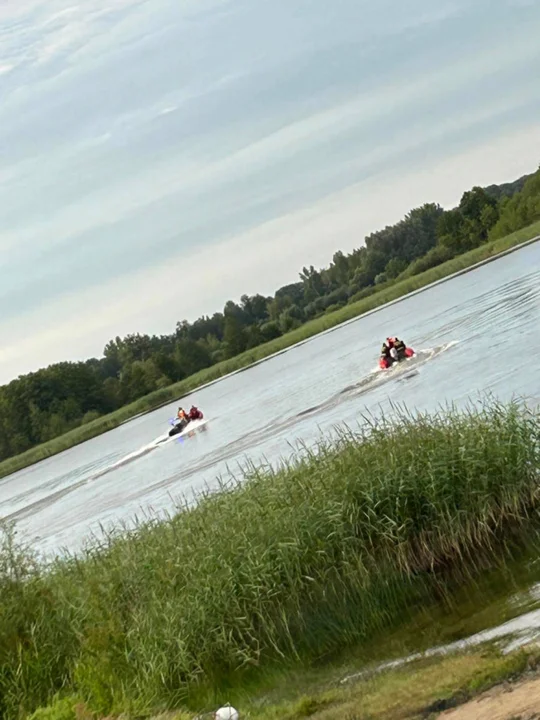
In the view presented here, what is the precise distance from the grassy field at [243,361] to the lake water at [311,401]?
30.9 metres

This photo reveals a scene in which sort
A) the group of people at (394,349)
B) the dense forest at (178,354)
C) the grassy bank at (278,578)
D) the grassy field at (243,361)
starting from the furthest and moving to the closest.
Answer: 1. the dense forest at (178,354)
2. the grassy field at (243,361)
3. the group of people at (394,349)
4. the grassy bank at (278,578)

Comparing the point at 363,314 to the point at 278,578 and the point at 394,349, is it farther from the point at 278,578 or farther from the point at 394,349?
the point at 278,578

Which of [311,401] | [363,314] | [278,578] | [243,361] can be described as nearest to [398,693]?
[278,578]

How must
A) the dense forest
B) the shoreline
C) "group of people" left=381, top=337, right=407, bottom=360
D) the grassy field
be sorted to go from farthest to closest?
the dense forest, the grassy field, the shoreline, "group of people" left=381, top=337, right=407, bottom=360

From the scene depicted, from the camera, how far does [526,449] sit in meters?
13.9

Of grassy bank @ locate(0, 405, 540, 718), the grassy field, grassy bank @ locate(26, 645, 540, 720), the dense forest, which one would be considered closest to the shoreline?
the grassy field

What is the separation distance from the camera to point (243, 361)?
351 feet

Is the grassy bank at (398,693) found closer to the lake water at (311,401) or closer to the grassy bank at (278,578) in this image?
the grassy bank at (278,578)

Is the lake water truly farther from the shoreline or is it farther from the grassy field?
the grassy field

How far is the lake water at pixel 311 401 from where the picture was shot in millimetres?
29469

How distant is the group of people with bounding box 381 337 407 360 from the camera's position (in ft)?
135

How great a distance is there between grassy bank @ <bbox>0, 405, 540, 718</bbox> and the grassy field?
87296mm

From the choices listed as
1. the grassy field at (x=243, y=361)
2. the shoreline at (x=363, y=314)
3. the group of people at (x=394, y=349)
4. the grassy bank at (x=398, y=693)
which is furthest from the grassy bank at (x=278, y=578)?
the grassy field at (x=243, y=361)

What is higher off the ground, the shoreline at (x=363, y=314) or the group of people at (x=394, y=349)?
the shoreline at (x=363, y=314)
